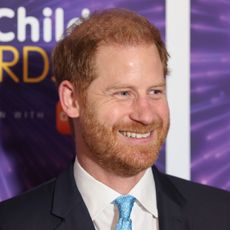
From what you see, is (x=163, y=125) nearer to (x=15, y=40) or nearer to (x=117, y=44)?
(x=117, y=44)

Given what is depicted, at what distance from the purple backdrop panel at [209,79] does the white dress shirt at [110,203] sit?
0.32 metres

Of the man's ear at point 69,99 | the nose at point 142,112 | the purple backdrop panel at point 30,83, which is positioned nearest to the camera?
the nose at point 142,112

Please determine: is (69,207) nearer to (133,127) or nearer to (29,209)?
(29,209)

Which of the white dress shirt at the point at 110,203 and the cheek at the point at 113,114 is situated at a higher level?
the cheek at the point at 113,114

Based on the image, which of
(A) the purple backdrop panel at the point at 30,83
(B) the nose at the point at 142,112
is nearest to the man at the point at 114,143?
(B) the nose at the point at 142,112

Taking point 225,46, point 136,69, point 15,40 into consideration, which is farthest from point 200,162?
point 15,40

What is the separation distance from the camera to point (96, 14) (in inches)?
53.6

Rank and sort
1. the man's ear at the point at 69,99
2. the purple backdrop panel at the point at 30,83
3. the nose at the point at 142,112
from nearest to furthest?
1. the nose at the point at 142,112
2. the man's ear at the point at 69,99
3. the purple backdrop panel at the point at 30,83

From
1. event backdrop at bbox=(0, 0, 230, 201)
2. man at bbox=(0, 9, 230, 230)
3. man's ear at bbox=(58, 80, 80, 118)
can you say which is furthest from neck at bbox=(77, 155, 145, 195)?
event backdrop at bbox=(0, 0, 230, 201)

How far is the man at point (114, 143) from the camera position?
1242mm

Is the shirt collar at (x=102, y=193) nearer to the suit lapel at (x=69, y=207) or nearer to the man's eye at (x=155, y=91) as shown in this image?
the suit lapel at (x=69, y=207)

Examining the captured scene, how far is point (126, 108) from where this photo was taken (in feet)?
4.04

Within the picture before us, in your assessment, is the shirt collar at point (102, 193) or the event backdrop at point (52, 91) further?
the event backdrop at point (52, 91)

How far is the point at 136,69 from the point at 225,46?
449 millimetres
